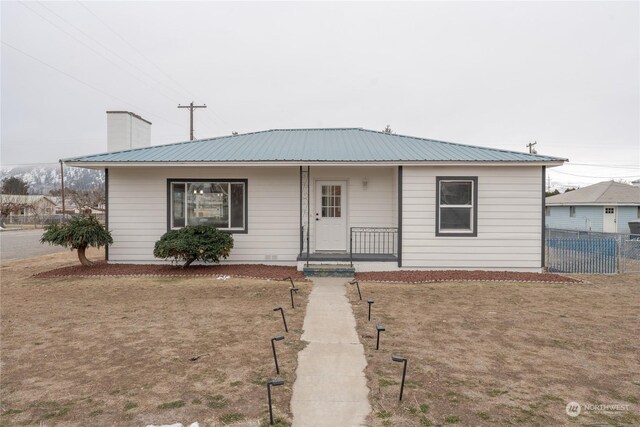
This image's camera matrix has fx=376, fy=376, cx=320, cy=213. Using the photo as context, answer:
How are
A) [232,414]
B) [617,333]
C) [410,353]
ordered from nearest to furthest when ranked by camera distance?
[232,414] → [410,353] → [617,333]

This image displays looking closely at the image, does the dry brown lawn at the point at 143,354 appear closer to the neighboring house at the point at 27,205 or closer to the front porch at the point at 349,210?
the front porch at the point at 349,210

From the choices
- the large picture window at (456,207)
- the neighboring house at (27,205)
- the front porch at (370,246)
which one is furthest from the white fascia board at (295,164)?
the neighboring house at (27,205)

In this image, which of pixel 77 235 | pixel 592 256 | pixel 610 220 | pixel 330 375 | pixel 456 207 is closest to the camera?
pixel 330 375

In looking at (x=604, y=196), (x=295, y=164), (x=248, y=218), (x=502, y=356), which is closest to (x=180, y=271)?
(x=248, y=218)

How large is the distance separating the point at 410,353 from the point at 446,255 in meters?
6.12

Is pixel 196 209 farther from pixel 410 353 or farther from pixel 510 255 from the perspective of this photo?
pixel 510 255

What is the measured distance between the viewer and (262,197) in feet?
35.6

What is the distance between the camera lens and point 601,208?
2592cm

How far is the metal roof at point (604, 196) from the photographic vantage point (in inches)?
990

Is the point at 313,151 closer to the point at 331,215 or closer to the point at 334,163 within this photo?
the point at 334,163

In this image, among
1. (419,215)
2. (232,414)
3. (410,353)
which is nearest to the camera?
(232,414)

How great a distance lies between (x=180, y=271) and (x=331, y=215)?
4.48 m

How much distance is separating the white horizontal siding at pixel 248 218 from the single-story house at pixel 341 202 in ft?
0.09

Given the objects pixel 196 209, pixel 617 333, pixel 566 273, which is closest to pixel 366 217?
pixel 196 209
